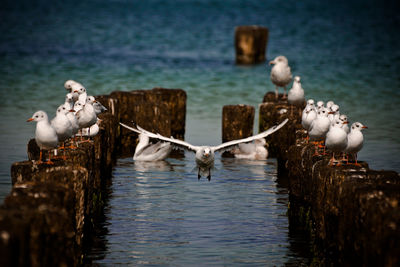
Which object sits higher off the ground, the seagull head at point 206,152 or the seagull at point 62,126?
the seagull at point 62,126

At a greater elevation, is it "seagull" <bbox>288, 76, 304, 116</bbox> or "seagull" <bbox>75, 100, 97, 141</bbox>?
"seagull" <bbox>288, 76, 304, 116</bbox>

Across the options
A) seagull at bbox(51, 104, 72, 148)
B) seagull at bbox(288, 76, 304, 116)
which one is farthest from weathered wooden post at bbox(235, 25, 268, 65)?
seagull at bbox(51, 104, 72, 148)

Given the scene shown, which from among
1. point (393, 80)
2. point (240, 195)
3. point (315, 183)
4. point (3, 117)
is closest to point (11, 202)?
point (315, 183)

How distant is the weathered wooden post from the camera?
132ft

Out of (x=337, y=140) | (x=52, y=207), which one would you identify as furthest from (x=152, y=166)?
(x=52, y=207)

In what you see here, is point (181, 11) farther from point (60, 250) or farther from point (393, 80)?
point (60, 250)

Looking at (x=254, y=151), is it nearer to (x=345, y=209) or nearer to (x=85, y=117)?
(x=85, y=117)

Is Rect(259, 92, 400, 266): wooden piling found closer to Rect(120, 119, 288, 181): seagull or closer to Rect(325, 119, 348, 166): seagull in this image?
Rect(325, 119, 348, 166): seagull

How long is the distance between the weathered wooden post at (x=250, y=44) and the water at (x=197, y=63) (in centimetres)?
82

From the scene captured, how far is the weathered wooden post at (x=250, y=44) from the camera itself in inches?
1581

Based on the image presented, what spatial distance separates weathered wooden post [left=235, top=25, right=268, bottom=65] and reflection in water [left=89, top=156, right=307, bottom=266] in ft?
81.6

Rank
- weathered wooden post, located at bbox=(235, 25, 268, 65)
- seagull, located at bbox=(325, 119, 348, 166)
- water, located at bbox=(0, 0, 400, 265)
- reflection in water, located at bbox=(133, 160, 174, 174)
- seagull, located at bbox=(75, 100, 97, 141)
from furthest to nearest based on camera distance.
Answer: weathered wooden post, located at bbox=(235, 25, 268, 65), water, located at bbox=(0, 0, 400, 265), reflection in water, located at bbox=(133, 160, 174, 174), seagull, located at bbox=(75, 100, 97, 141), seagull, located at bbox=(325, 119, 348, 166)

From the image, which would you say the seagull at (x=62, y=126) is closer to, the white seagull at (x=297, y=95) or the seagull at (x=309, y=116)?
the seagull at (x=309, y=116)

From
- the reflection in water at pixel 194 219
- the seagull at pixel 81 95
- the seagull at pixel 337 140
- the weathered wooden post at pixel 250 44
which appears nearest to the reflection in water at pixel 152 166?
the reflection in water at pixel 194 219
